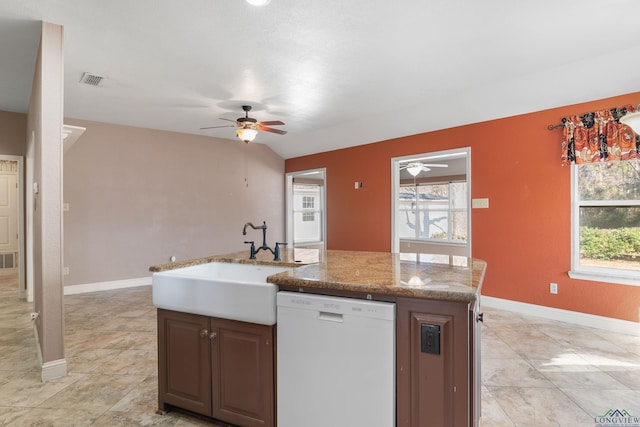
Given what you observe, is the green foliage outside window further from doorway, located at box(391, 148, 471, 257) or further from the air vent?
the air vent

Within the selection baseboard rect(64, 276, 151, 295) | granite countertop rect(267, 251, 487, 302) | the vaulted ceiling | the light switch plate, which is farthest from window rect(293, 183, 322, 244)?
granite countertop rect(267, 251, 487, 302)

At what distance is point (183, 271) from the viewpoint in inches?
86.6

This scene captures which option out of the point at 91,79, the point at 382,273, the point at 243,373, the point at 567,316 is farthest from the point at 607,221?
the point at 91,79

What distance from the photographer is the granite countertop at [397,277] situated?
55.4 inches

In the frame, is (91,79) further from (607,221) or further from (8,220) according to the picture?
(607,221)

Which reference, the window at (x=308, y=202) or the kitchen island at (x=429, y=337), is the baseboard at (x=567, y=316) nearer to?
the kitchen island at (x=429, y=337)

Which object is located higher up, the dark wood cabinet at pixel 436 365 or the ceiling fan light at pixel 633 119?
the ceiling fan light at pixel 633 119

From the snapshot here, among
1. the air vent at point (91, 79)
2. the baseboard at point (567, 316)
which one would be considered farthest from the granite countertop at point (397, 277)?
the air vent at point (91, 79)

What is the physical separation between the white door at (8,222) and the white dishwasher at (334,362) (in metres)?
7.73

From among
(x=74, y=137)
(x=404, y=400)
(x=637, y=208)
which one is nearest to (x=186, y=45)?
(x=74, y=137)

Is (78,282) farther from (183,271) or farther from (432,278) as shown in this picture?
(432,278)

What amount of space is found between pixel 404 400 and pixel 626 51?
367cm

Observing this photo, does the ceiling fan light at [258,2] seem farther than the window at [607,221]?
No

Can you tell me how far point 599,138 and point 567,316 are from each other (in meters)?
1.97
